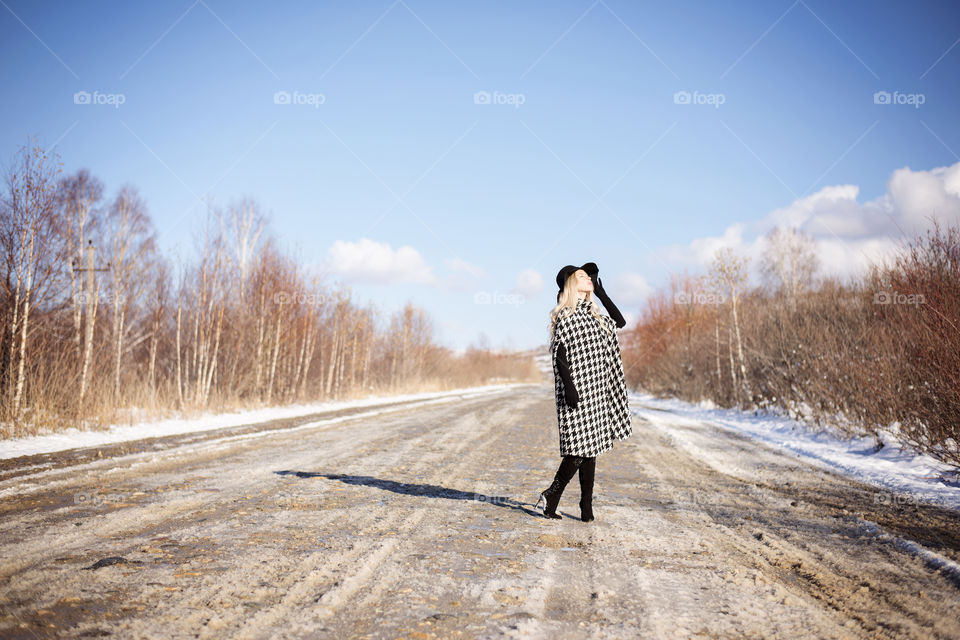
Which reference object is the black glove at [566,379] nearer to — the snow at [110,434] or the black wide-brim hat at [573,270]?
the black wide-brim hat at [573,270]

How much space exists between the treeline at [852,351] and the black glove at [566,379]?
517 centimetres

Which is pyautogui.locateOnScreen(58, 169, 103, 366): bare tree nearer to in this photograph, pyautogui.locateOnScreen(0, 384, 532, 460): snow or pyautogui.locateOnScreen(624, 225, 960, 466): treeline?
pyautogui.locateOnScreen(0, 384, 532, 460): snow

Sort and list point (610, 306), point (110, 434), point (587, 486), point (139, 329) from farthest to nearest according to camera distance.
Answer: point (139, 329), point (110, 434), point (610, 306), point (587, 486)

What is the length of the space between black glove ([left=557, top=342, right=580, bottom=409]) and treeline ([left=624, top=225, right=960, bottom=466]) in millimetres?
5173

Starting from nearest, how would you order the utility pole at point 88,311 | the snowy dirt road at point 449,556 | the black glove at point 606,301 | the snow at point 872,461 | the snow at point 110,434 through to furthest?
the snowy dirt road at point 449,556 → the black glove at point 606,301 → the snow at point 872,461 → the snow at point 110,434 → the utility pole at point 88,311

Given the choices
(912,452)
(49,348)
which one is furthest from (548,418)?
(49,348)

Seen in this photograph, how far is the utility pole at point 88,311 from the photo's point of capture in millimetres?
12725

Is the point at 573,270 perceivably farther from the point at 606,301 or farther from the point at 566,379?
the point at 566,379

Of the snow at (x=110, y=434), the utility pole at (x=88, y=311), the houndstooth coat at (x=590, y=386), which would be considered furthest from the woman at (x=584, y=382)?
the utility pole at (x=88, y=311)

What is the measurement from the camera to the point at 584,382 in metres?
5.00

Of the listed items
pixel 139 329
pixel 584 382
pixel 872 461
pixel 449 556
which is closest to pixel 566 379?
pixel 584 382

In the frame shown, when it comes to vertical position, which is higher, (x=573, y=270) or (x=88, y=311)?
(x=88, y=311)

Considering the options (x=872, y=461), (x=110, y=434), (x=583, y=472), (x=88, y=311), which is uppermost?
(x=88, y=311)

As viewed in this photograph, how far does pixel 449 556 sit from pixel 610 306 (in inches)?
107
